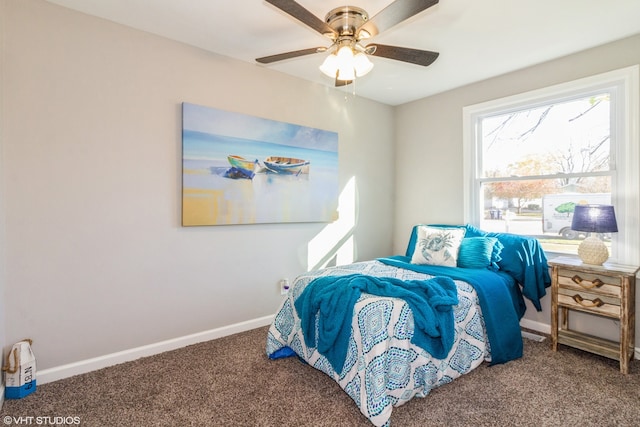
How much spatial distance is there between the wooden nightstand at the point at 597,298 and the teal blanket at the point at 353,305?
108 centimetres

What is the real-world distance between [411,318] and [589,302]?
1602 millimetres

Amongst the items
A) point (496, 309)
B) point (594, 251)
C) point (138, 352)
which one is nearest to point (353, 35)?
point (496, 309)

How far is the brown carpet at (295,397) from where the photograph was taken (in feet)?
5.92

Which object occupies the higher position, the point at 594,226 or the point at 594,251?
the point at 594,226

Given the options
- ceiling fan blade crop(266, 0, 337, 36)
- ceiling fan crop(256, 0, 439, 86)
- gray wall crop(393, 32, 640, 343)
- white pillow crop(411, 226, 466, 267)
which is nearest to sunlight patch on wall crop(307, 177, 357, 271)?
gray wall crop(393, 32, 640, 343)

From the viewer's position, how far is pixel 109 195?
7.86 ft

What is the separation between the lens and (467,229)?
331 centimetres

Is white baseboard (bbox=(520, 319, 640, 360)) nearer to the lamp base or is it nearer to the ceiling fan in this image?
the lamp base

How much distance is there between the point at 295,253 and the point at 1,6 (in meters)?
2.78

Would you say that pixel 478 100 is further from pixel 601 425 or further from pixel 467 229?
→ pixel 601 425

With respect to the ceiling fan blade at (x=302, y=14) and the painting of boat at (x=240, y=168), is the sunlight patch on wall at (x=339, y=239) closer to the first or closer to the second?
the painting of boat at (x=240, y=168)

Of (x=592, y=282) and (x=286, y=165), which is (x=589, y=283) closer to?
(x=592, y=282)

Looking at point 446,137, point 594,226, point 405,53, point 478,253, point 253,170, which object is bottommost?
point 478,253

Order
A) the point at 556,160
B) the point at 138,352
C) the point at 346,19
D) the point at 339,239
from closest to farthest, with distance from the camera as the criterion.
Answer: the point at 346,19 < the point at 138,352 < the point at 556,160 < the point at 339,239
